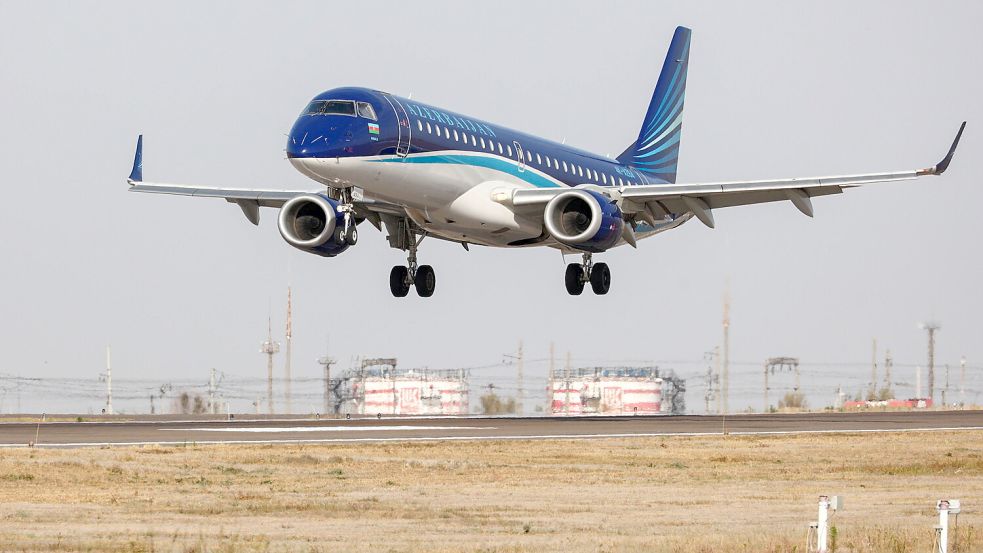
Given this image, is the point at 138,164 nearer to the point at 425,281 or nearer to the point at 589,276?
the point at 425,281

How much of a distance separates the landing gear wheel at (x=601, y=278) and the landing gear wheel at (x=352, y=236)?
13313 mm

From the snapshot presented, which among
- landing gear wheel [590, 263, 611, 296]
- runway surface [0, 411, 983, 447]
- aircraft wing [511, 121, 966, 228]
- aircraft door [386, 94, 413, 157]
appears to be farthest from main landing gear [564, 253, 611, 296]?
aircraft door [386, 94, 413, 157]

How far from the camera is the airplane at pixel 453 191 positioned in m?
44.6

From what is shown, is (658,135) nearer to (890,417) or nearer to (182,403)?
(890,417)

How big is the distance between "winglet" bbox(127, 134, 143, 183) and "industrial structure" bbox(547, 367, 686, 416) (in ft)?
297

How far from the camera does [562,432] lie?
156 ft

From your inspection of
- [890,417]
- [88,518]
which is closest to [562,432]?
[890,417]

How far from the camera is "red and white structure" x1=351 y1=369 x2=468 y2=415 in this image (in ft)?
481

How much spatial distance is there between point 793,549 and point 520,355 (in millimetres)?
129196

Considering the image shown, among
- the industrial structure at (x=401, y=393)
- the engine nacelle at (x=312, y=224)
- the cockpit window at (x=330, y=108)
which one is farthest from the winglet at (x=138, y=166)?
the industrial structure at (x=401, y=393)

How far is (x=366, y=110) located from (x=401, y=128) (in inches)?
56.1

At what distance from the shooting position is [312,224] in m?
51.2

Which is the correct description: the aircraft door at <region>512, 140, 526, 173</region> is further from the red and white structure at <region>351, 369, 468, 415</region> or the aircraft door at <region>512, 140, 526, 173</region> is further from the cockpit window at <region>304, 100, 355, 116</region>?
the red and white structure at <region>351, 369, 468, 415</region>

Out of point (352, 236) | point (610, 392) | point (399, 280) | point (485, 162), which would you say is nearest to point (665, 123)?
point (399, 280)
